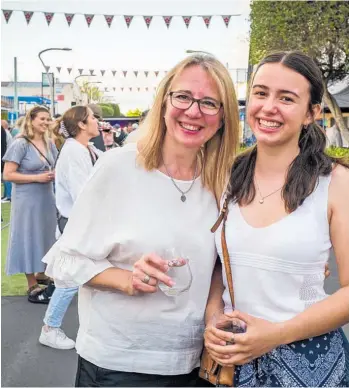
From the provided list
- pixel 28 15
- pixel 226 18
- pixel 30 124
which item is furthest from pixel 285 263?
pixel 28 15

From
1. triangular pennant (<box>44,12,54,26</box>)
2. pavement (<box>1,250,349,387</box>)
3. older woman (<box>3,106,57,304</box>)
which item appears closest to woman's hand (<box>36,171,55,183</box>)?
older woman (<box>3,106,57,304</box>)

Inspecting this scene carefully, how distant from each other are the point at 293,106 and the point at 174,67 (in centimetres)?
43

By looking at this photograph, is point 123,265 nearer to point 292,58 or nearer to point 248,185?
point 248,185

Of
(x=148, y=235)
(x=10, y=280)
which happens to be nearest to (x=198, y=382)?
(x=148, y=235)

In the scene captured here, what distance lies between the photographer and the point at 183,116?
5.62 ft

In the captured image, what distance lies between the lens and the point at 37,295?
4906mm

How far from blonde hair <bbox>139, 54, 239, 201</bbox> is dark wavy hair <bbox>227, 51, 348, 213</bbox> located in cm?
7

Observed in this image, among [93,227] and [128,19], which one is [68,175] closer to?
[93,227]

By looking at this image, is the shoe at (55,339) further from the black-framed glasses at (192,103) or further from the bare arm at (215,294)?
the black-framed glasses at (192,103)

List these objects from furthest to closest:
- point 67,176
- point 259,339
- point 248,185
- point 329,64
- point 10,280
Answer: point 329,64
point 10,280
point 67,176
point 248,185
point 259,339

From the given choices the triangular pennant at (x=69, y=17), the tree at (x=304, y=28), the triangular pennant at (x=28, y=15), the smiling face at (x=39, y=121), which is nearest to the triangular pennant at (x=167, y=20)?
the triangular pennant at (x=69, y=17)

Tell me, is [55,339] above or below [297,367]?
below

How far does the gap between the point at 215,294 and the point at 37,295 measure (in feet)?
11.7

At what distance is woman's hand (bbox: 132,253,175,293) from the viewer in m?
1.51
